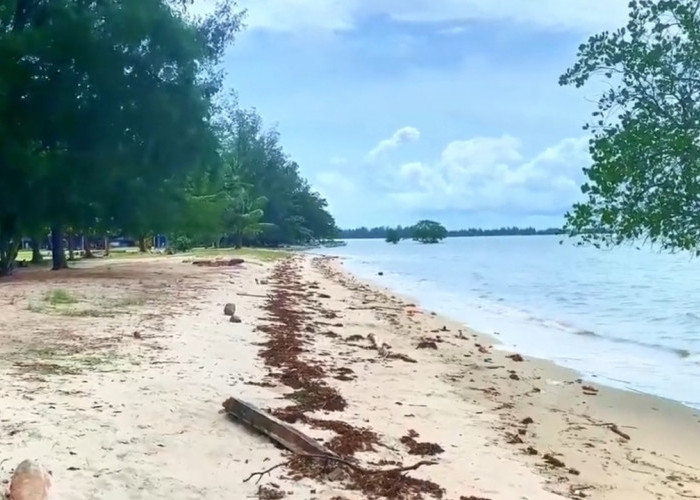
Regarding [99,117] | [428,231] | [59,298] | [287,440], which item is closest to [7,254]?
[99,117]

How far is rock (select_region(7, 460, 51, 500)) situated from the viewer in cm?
346

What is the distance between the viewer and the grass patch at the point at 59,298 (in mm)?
12539

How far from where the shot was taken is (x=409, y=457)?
5250 millimetres

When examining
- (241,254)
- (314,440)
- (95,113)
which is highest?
(95,113)

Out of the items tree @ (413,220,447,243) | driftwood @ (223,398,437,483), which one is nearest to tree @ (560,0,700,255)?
driftwood @ (223,398,437,483)

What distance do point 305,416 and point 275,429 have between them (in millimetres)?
1007

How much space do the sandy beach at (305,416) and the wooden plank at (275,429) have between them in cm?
7

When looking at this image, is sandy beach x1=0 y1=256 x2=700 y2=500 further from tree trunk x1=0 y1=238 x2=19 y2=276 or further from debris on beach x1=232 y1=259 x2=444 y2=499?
tree trunk x1=0 y1=238 x2=19 y2=276

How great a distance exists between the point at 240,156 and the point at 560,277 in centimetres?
3757

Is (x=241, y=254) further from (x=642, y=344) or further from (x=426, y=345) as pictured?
(x=426, y=345)

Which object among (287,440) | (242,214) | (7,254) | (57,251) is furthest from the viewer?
(242,214)

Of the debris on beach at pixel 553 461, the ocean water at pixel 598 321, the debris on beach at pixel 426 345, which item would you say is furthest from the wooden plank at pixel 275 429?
the debris on beach at pixel 426 345

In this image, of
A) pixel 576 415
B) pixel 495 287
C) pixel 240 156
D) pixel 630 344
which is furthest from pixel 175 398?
pixel 240 156

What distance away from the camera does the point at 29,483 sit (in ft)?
11.6
